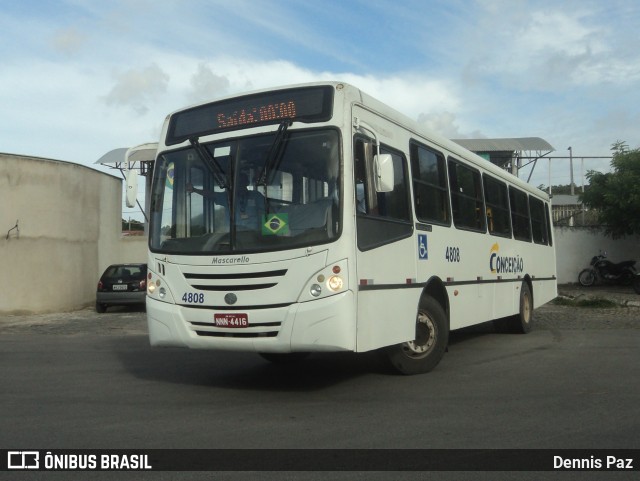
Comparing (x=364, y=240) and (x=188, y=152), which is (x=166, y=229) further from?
(x=364, y=240)

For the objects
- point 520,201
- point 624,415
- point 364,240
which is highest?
point 520,201

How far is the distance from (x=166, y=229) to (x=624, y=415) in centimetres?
501

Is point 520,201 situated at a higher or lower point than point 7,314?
higher

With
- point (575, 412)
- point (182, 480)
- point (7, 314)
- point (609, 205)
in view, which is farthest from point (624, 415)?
point (609, 205)

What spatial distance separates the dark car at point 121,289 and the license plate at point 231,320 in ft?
44.3

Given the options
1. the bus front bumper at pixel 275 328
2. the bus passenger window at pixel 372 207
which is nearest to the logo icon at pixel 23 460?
the bus front bumper at pixel 275 328

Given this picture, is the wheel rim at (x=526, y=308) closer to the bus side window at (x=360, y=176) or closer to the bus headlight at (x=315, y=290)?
the bus side window at (x=360, y=176)

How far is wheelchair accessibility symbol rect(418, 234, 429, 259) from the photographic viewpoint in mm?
8266

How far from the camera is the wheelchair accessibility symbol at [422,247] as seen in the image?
8266mm

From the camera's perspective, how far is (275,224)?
698 cm

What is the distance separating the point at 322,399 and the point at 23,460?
119 inches

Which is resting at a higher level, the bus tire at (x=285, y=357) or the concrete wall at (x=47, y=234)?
the concrete wall at (x=47, y=234)

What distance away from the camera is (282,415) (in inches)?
252

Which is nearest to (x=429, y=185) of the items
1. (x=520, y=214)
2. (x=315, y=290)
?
(x=315, y=290)
